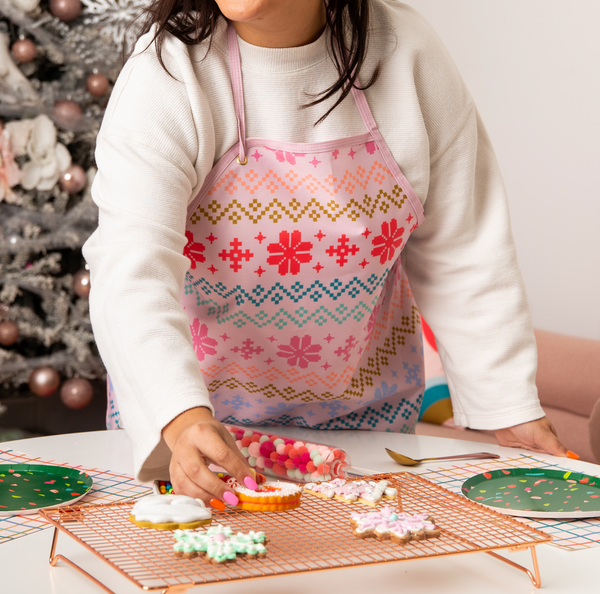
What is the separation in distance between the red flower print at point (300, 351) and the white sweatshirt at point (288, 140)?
23 centimetres

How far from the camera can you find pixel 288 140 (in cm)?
97

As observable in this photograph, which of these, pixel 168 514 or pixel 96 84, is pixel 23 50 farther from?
pixel 168 514

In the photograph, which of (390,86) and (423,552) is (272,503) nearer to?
(423,552)

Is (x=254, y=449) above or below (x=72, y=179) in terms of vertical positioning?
below

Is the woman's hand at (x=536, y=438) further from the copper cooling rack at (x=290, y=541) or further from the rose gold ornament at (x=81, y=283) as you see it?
the rose gold ornament at (x=81, y=283)

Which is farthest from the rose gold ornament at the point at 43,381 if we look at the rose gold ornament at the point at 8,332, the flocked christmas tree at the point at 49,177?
the rose gold ornament at the point at 8,332

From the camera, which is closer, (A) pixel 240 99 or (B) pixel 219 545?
(B) pixel 219 545

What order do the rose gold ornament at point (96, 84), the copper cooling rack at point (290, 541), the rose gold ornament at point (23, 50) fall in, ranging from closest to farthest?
the copper cooling rack at point (290, 541)
the rose gold ornament at point (23, 50)
the rose gold ornament at point (96, 84)

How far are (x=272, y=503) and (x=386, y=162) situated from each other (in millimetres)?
525

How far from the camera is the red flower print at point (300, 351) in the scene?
3.43 ft

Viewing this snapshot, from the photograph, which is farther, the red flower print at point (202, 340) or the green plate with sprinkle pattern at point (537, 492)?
the red flower print at point (202, 340)

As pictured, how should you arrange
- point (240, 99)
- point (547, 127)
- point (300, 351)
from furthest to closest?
point (547, 127) → point (300, 351) → point (240, 99)

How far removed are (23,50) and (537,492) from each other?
220 cm

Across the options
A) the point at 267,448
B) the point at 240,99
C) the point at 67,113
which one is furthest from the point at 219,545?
the point at 67,113
